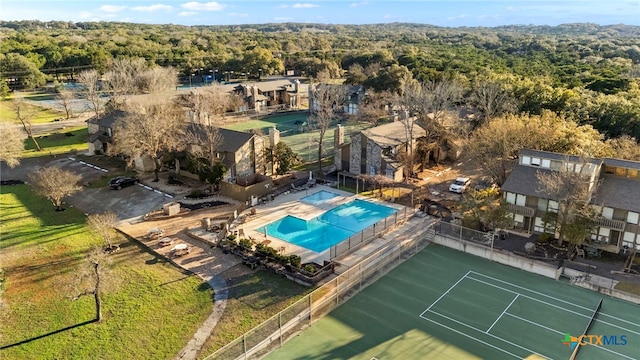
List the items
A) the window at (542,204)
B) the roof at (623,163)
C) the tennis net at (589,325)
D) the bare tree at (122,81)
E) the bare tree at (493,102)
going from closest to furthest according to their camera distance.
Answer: the tennis net at (589,325), the roof at (623,163), the window at (542,204), the bare tree at (493,102), the bare tree at (122,81)

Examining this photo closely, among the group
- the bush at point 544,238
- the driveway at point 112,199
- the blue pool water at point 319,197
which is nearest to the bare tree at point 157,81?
the driveway at point 112,199

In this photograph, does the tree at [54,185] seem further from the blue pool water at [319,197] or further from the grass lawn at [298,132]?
the grass lawn at [298,132]

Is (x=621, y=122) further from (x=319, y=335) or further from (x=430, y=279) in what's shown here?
(x=319, y=335)

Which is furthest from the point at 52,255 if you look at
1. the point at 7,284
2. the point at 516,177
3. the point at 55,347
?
the point at 516,177

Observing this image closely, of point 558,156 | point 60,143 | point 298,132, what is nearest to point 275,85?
point 298,132

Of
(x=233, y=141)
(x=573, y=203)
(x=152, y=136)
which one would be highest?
(x=152, y=136)

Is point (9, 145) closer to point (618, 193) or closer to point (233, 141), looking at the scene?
point (233, 141)

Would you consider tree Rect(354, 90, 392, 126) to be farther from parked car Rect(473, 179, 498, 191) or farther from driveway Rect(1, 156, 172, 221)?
driveway Rect(1, 156, 172, 221)
